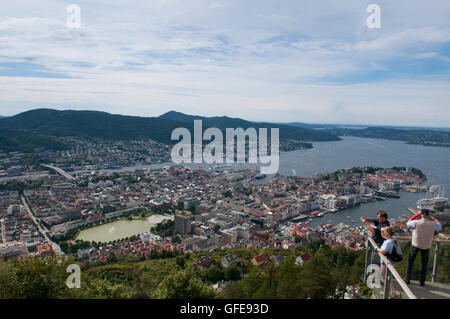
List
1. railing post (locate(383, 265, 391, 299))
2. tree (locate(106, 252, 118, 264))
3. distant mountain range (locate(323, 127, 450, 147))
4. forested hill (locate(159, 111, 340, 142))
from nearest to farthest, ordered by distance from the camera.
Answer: railing post (locate(383, 265, 391, 299))
tree (locate(106, 252, 118, 264))
distant mountain range (locate(323, 127, 450, 147))
forested hill (locate(159, 111, 340, 142))

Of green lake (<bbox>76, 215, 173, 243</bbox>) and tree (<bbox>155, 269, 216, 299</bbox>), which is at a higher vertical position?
tree (<bbox>155, 269, 216, 299</bbox>)

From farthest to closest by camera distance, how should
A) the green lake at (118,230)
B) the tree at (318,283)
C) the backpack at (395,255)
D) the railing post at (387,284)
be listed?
the green lake at (118,230) → the tree at (318,283) → the backpack at (395,255) → the railing post at (387,284)

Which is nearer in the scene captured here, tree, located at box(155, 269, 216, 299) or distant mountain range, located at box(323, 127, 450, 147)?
tree, located at box(155, 269, 216, 299)

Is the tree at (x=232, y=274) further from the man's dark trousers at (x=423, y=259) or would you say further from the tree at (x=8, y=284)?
the man's dark trousers at (x=423, y=259)

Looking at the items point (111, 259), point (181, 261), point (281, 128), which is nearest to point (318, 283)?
point (181, 261)

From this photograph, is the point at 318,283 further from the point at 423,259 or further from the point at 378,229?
the point at 423,259

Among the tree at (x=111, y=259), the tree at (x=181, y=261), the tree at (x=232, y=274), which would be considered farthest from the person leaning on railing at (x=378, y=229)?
the tree at (x=111, y=259)

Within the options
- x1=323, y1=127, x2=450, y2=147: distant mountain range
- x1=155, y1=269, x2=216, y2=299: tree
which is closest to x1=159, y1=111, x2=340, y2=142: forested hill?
x1=323, y1=127, x2=450, y2=147: distant mountain range

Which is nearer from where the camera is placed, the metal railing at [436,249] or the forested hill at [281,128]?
the metal railing at [436,249]

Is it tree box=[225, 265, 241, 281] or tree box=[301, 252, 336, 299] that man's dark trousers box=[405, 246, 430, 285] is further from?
tree box=[225, 265, 241, 281]

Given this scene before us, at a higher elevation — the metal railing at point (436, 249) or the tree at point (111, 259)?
the metal railing at point (436, 249)

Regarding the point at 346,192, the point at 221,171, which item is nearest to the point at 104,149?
the point at 221,171
